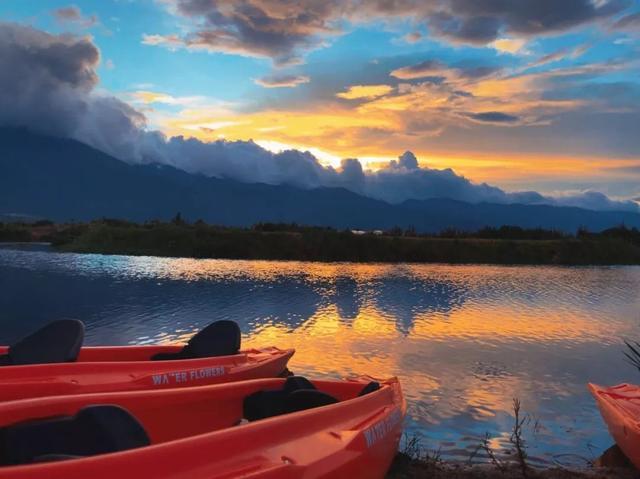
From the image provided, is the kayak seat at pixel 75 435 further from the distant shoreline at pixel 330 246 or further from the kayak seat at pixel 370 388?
the distant shoreline at pixel 330 246

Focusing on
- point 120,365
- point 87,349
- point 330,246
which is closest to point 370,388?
point 120,365

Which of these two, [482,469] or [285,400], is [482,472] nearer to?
[482,469]

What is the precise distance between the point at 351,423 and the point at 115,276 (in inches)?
929

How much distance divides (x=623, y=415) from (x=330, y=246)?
36.4 m

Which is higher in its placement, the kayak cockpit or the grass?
the kayak cockpit

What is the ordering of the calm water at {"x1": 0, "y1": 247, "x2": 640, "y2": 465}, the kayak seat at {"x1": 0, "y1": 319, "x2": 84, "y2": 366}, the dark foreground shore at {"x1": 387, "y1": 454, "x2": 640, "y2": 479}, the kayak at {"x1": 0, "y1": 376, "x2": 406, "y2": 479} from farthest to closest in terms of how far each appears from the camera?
the calm water at {"x1": 0, "y1": 247, "x2": 640, "y2": 465} → the kayak seat at {"x1": 0, "y1": 319, "x2": 84, "y2": 366} → the dark foreground shore at {"x1": 387, "y1": 454, "x2": 640, "y2": 479} → the kayak at {"x1": 0, "y1": 376, "x2": 406, "y2": 479}

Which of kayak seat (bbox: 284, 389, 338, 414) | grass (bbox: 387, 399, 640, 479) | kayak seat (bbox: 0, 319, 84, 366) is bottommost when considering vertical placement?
grass (bbox: 387, 399, 640, 479)

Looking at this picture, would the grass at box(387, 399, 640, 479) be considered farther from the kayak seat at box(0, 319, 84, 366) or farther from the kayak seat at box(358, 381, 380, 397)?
the kayak seat at box(0, 319, 84, 366)

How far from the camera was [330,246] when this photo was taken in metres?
43.2

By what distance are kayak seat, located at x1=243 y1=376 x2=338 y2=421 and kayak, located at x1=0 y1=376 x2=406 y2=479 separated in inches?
0.4

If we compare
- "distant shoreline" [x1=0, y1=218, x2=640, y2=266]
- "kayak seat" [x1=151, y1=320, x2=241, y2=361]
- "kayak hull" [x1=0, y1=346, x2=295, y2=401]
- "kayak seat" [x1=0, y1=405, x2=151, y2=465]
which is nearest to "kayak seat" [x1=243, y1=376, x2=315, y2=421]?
"kayak hull" [x1=0, y1=346, x2=295, y2=401]

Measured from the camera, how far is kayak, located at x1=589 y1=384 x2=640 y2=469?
6.58 meters

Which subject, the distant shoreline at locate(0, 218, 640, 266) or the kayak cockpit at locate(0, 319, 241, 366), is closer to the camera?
the kayak cockpit at locate(0, 319, 241, 366)

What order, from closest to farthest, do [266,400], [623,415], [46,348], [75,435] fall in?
[75,435]
[266,400]
[623,415]
[46,348]
